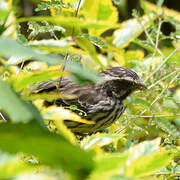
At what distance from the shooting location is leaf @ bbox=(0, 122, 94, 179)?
0.34 metres

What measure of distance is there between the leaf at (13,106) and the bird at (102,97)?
110 centimetres

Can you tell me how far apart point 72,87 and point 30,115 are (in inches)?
51.5

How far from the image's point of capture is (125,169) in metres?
0.46

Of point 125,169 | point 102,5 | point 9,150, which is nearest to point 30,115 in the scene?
point 9,150

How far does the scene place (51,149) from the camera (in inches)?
13.5

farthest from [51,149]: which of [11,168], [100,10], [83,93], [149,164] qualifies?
[83,93]

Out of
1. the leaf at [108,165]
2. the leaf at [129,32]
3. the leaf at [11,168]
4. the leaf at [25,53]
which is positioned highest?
the leaf at [129,32]

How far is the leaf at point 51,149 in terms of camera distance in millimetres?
343

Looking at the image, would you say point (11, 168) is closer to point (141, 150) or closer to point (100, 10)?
point (141, 150)

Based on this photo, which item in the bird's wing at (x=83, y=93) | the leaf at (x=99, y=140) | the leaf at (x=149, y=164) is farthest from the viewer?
the bird's wing at (x=83, y=93)

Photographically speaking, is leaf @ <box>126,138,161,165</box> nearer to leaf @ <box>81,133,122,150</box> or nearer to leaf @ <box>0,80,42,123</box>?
leaf @ <box>81,133,122,150</box>

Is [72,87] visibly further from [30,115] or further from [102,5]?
[30,115]

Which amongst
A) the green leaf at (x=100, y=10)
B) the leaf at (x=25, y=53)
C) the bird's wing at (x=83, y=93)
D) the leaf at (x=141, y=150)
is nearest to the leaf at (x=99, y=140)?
the leaf at (x=141, y=150)

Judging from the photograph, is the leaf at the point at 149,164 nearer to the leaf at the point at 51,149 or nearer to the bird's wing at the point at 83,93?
the leaf at the point at 51,149
